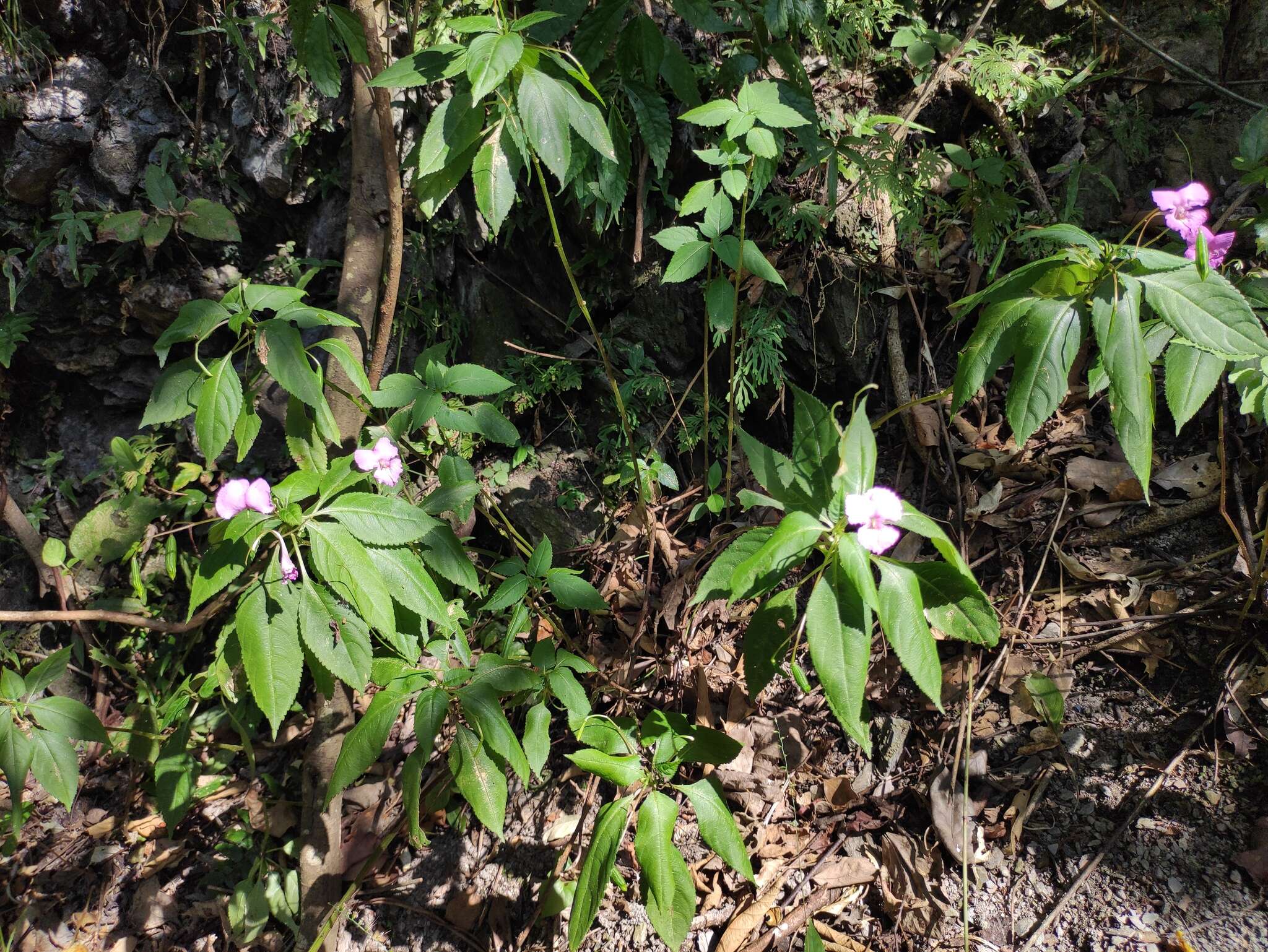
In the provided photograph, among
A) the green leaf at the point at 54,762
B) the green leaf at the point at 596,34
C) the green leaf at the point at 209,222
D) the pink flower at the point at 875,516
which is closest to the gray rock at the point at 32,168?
the green leaf at the point at 209,222

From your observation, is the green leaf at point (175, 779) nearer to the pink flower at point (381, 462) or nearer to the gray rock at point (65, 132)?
the pink flower at point (381, 462)

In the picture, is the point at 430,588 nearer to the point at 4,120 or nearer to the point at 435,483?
the point at 435,483

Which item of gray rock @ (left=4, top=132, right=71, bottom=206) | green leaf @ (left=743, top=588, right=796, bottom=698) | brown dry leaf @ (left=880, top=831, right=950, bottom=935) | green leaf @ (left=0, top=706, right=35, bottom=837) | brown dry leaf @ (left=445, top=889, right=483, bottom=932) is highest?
gray rock @ (left=4, top=132, right=71, bottom=206)

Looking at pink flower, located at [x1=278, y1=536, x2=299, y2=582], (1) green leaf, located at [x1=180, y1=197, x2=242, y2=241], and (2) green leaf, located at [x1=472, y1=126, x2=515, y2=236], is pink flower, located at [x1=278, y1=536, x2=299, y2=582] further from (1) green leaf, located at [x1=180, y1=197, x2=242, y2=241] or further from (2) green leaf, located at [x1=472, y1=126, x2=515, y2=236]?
(1) green leaf, located at [x1=180, y1=197, x2=242, y2=241]

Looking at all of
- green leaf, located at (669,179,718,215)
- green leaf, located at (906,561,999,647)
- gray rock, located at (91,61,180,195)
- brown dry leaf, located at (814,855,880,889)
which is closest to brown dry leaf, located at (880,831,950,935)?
brown dry leaf, located at (814,855,880,889)

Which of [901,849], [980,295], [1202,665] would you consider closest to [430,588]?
[980,295]

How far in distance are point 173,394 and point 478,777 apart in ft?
3.71

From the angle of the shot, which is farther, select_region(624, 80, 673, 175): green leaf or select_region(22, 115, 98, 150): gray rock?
select_region(22, 115, 98, 150): gray rock

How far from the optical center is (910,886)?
1896 mm

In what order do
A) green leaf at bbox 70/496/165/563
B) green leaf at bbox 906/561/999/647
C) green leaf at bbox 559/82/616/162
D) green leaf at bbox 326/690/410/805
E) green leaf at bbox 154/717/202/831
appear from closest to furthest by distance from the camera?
green leaf at bbox 906/561/999/647 → green leaf at bbox 559/82/616/162 → green leaf at bbox 326/690/410/805 → green leaf at bbox 154/717/202/831 → green leaf at bbox 70/496/165/563

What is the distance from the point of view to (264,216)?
2.96 meters

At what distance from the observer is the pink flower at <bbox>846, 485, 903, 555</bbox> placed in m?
1.21

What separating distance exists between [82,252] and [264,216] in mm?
724

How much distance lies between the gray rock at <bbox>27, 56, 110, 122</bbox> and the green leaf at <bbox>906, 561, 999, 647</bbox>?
3480mm
